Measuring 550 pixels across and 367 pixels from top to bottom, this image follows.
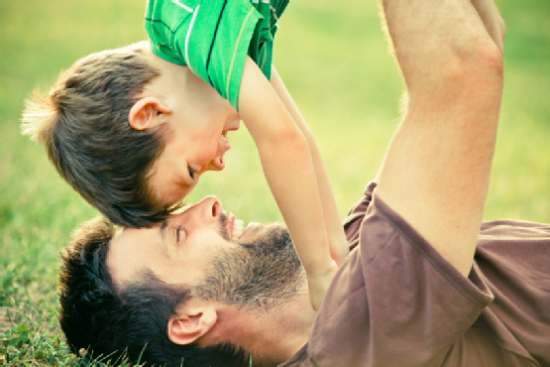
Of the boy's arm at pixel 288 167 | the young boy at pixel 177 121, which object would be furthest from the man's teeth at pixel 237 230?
the boy's arm at pixel 288 167

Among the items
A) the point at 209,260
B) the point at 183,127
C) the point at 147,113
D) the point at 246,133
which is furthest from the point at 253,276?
the point at 246,133

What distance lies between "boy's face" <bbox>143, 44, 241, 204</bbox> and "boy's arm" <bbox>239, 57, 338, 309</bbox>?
362 millimetres

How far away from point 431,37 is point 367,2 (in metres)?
20.9

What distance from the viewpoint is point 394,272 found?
158cm

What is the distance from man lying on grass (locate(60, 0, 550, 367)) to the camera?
1.58m

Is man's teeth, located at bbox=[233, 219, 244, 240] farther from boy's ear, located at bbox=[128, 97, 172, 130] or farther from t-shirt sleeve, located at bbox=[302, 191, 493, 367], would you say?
t-shirt sleeve, located at bbox=[302, 191, 493, 367]

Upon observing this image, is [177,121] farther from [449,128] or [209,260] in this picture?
[449,128]

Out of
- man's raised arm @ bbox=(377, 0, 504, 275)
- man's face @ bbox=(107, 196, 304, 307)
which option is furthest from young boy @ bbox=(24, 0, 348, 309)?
man's raised arm @ bbox=(377, 0, 504, 275)

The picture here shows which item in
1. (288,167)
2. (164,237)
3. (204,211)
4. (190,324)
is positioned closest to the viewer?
(288,167)

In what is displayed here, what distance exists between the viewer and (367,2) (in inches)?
828

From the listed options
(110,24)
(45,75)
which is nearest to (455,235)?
(45,75)

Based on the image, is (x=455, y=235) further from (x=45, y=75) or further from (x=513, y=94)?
(x=513, y=94)

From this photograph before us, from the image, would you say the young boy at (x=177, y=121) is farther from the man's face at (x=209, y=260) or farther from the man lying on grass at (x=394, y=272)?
the man lying on grass at (x=394, y=272)

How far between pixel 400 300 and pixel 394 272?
0.29 feet
